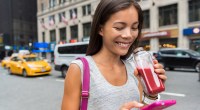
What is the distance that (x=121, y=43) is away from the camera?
1381 mm

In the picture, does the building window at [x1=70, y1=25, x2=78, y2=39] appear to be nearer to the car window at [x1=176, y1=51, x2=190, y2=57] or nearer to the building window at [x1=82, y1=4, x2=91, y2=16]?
the building window at [x1=82, y1=4, x2=91, y2=16]

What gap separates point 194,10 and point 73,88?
2480cm

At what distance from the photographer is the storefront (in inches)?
888

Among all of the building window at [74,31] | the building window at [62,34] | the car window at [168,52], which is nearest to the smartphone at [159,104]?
the car window at [168,52]

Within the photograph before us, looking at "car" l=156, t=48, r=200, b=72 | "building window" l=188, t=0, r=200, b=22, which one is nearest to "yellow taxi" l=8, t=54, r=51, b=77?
"car" l=156, t=48, r=200, b=72

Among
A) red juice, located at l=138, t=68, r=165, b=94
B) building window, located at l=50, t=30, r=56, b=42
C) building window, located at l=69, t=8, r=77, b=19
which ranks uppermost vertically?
building window, located at l=69, t=8, r=77, b=19

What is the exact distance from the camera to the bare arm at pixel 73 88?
1316mm

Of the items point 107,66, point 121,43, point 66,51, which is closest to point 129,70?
point 107,66

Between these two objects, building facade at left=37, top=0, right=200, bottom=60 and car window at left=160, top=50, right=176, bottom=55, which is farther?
building facade at left=37, top=0, right=200, bottom=60

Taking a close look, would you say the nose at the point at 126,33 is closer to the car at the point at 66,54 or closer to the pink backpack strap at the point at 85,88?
the pink backpack strap at the point at 85,88

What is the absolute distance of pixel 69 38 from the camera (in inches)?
1620

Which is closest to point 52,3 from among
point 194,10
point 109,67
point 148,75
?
point 194,10

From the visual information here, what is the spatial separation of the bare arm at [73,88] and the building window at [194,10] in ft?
79.5

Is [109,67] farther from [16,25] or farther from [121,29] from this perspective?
[16,25]
